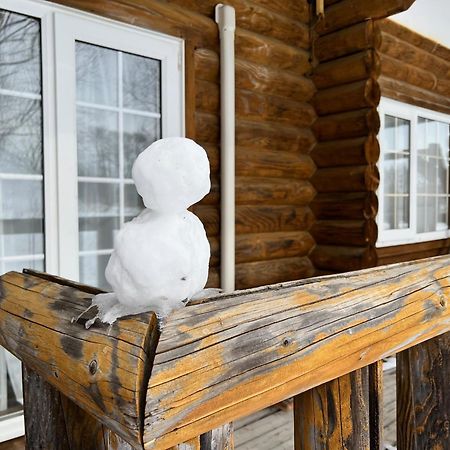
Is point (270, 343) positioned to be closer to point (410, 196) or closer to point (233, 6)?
point (233, 6)

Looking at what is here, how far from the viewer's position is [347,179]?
11.0ft

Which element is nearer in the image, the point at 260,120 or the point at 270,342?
the point at 270,342

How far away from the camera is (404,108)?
13.1 ft

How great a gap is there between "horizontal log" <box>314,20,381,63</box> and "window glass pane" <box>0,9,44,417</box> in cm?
220

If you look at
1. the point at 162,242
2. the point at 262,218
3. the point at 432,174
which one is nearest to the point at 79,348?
the point at 162,242

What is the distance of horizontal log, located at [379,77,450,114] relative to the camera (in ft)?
12.4

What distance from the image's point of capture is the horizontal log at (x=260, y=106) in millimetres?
2801

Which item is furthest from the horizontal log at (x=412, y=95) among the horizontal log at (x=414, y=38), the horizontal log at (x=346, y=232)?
the horizontal log at (x=346, y=232)

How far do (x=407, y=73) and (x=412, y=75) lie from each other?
0.09m

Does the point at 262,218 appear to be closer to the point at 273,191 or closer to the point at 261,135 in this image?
the point at 273,191

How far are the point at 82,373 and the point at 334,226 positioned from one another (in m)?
3.12

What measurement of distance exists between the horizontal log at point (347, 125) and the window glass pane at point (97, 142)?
1.80 meters

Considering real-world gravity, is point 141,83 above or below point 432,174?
above

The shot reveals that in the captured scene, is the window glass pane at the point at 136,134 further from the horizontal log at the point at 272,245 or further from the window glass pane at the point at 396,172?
the window glass pane at the point at 396,172
